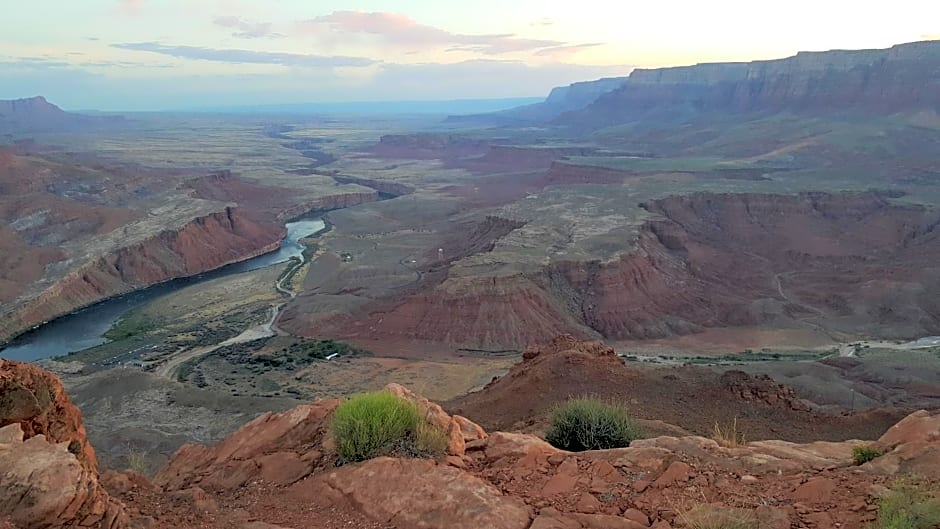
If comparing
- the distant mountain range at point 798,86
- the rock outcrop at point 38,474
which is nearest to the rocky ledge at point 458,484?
the rock outcrop at point 38,474

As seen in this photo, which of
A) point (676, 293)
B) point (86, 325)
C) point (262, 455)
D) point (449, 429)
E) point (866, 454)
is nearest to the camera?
point (866, 454)

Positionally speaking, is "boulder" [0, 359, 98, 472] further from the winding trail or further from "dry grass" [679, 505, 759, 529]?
the winding trail

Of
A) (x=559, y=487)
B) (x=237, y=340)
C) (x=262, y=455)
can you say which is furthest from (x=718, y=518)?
(x=237, y=340)

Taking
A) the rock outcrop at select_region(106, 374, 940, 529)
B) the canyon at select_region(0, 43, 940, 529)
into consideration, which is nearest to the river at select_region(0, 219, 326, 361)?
the canyon at select_region(0, 43, 940, 529)

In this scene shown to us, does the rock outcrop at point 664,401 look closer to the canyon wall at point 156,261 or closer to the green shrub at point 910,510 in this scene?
the green shrub at point 910,510

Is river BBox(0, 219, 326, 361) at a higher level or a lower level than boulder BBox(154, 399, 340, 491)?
lower

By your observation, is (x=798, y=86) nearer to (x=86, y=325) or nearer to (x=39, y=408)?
(x=86, y=325)

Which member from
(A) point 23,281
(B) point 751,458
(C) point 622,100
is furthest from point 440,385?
(C) point 622,100
